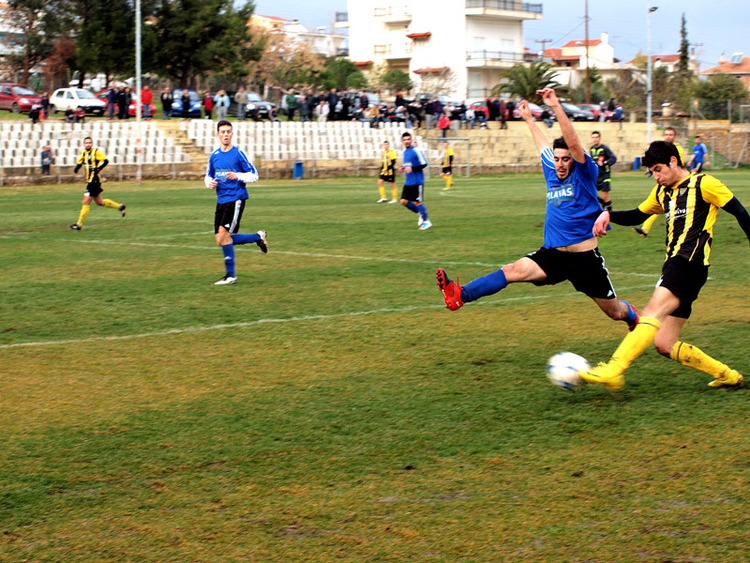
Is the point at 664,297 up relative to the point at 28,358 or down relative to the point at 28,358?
up

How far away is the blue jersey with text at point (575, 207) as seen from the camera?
281 inches

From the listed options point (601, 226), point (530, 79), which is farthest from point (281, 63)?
point (601, 226)

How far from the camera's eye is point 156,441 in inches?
218

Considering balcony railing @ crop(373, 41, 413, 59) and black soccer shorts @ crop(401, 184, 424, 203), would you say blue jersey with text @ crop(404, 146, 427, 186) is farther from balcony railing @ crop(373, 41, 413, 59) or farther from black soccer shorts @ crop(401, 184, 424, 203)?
balcony railing @ crop(373, 41, 413, 59)

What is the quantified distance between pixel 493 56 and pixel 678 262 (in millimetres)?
80607

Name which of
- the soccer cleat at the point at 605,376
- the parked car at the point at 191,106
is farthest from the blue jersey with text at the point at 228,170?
the parked car at the point at 191,106

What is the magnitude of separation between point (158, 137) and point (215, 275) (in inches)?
1203

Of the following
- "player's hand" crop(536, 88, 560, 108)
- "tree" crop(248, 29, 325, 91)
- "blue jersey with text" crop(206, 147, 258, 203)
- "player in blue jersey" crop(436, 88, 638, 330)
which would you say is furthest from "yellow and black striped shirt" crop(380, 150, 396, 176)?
"tree" crop(248, 29, 325, 91)

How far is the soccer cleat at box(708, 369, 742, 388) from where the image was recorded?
6.39m

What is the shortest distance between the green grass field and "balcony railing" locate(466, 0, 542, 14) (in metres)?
74.3

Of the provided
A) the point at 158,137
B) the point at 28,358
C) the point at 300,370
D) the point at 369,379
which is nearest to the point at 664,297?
the point at 369,379

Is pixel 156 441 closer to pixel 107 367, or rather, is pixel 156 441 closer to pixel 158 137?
pixel 107 367

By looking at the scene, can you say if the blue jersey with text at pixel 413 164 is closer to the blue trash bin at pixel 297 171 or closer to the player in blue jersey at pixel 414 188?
the player in blue jersey at pixel 414 188

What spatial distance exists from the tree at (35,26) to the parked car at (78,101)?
1622 centimetres
